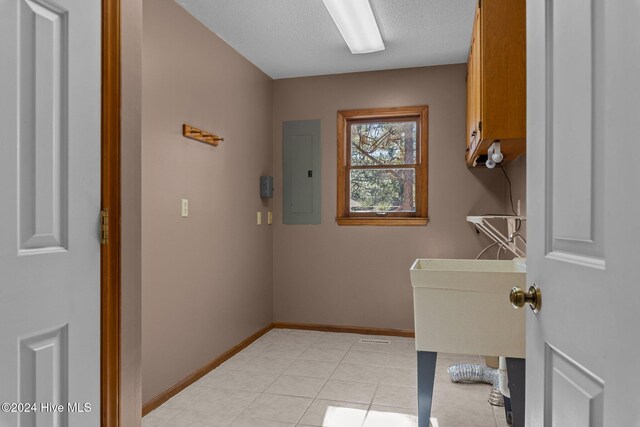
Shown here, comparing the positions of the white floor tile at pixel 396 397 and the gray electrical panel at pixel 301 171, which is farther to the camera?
the gray electrical panel at pixel 301 171

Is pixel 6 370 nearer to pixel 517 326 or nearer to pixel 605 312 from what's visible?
pixel 605 312

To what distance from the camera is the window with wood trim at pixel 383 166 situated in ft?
13.3

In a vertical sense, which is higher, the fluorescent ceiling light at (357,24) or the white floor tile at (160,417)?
the fluorescent ceiling light at (357,24)

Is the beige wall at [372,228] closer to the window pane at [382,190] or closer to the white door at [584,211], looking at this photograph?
the window pane at [382,190]

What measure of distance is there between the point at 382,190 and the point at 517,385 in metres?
2.48

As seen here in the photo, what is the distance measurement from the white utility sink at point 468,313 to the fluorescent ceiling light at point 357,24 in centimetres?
167

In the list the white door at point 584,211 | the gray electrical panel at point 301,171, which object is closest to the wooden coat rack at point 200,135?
the gray electrical panel at point 301,171

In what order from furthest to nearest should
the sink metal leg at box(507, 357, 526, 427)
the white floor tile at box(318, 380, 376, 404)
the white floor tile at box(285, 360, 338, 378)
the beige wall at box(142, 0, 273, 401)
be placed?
1. the white floor tile at box(285, 360, 338, 378)
2. the white floor tile at box(318, 380, 376, 404)
3. the beige wall at box(142, 0, 273, 401)
4. the sink metal leg at box(507, 357, 526, 427)

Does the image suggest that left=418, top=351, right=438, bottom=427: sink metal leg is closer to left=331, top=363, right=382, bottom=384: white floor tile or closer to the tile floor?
the tile floor

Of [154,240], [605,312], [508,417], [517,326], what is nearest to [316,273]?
[154,240]

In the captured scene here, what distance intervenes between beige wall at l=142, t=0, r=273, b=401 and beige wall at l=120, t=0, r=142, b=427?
4.20ft

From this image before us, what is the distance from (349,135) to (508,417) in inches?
109

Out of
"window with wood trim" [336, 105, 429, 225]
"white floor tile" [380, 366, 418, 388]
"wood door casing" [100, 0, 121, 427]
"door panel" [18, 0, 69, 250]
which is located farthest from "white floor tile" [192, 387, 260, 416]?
"window with wood trim" [336, 105, 429, 225]

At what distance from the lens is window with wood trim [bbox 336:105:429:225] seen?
4.05m
